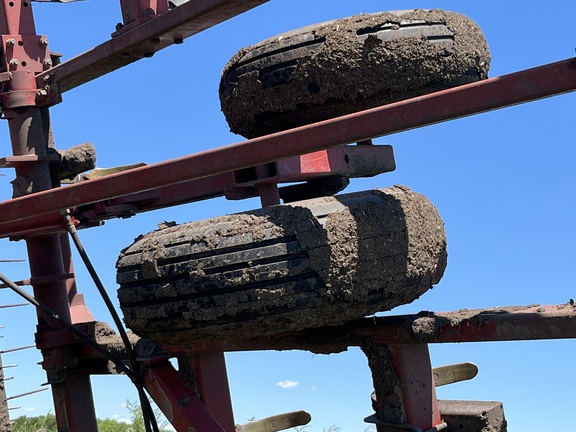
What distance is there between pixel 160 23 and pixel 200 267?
3.58 ft

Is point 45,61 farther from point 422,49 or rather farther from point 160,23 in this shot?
point 422,49

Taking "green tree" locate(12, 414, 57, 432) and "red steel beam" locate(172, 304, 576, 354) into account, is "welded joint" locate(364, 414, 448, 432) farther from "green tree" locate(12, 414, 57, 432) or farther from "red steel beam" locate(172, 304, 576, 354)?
"green tree" locate(12, 414, 57, 432)

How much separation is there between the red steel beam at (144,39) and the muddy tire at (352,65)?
0.23m

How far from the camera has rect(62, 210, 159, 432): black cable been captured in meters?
3.87

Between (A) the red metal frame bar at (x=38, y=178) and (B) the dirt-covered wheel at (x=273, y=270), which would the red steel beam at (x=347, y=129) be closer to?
(B) the dirt-covered wheel at (x=273, y=270)

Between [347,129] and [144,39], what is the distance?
144 cm

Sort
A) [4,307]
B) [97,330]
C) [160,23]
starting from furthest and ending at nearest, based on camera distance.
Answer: [4,307], [97,330], [160,23]

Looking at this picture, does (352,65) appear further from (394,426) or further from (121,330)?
(121,330)

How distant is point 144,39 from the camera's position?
3.71 meters

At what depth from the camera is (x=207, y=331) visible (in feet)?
10.5

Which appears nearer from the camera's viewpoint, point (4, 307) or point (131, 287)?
point (131, 287)

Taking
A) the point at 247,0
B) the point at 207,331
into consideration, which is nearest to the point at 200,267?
the point at 207,331

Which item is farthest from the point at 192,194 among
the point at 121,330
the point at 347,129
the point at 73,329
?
the point at 347,129

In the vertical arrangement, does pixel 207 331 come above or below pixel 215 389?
above
